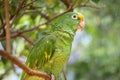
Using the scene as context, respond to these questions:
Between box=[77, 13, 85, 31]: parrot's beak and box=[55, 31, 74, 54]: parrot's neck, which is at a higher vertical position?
box=[77, 13, 85, 31]: parrot's beak

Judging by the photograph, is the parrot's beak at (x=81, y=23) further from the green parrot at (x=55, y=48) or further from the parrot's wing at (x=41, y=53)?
the parrot's wing at (x=41, y=53)

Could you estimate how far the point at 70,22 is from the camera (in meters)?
1.08

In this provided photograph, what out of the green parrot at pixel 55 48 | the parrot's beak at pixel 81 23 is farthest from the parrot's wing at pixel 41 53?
the parrot's beak at pixel 81 23

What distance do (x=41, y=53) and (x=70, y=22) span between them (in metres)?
0.17

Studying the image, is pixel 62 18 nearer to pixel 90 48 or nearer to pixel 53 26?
pixel 53 26

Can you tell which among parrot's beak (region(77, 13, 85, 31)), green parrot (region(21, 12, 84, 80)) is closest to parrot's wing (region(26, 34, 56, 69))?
green parrot (region(21, 12, 84, 80))

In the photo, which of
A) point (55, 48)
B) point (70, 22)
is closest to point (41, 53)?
point (55, 48)

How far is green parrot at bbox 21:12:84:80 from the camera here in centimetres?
97

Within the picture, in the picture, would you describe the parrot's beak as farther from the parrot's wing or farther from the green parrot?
the parrot's wing

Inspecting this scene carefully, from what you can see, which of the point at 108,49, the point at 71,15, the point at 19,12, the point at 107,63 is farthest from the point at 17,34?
the point at 108,49

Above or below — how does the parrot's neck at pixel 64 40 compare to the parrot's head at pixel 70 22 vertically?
below

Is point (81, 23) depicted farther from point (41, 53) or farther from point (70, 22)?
point (41, 53)

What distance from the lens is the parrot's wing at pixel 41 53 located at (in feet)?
3.15

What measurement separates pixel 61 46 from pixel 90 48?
78.7 inches
